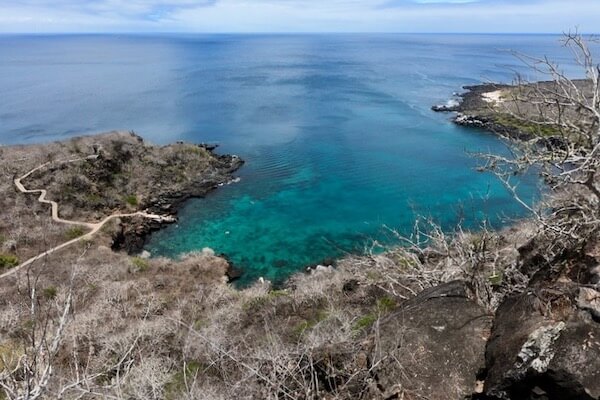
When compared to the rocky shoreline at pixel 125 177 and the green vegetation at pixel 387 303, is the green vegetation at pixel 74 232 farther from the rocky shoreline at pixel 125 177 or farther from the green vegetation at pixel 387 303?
the green vegetation at pixel 387 303

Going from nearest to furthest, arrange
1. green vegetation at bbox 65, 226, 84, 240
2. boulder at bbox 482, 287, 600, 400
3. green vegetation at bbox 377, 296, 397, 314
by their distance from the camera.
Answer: boulder at bbox 482, 287, 600, 400 → green vegetation at bbox 377, 296, 397, 314 → green vegetation at bbox 65, 226, 84, 240

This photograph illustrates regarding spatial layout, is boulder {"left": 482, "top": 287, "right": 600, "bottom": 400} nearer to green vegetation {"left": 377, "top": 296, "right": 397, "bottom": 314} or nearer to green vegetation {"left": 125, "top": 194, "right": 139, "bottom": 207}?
green vegetation {"left": 377, "top": 296, "right": 397, "bottom": 314}

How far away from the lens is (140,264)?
28672mm

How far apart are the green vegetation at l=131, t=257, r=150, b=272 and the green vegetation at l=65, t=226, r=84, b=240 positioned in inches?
296

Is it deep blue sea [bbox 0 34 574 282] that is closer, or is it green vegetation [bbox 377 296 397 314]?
green vegetation [bbox 377 296 397 314]

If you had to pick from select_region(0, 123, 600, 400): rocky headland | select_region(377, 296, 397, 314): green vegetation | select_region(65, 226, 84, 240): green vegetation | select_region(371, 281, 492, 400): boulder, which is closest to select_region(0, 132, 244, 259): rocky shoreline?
select_region(0, 123, 600, 400): rocky headland

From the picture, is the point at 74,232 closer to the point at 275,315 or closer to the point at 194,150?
the point at 194,150

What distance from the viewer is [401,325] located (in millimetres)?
8117

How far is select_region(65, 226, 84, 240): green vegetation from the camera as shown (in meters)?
33.8

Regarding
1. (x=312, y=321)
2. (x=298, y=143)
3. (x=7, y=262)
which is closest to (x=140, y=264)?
(x=7, y=262)

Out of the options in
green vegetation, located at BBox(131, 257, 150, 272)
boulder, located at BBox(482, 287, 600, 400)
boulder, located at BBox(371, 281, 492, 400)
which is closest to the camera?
boulder, located at BBox(482, 287, 600, 400)

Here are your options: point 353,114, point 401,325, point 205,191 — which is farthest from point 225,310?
point 353,114

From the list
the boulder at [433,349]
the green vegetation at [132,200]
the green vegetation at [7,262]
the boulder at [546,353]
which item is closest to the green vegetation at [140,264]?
the green vegetation at [7,262]

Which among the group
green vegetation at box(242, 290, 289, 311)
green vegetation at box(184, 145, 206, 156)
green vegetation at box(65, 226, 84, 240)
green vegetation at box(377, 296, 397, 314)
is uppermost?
green vegetation at box(377, 296, 397, 314)
